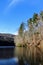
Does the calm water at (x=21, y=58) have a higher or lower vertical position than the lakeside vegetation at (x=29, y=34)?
lower

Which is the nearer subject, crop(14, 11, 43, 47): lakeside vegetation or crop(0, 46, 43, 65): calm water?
crop(0, 46, 43, 65): calm water

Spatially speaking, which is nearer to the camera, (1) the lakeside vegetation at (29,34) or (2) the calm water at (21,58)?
(2) the calm water at (21,58)

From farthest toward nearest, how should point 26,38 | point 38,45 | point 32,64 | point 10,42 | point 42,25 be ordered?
1. point 10,42
2. point 26,38
3. point 38,45
4. point 42,25
5. point 32,64

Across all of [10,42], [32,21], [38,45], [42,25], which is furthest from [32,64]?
[10,42]

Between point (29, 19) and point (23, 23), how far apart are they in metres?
3.75

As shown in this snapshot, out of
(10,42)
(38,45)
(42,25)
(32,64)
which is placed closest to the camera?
(32,64)

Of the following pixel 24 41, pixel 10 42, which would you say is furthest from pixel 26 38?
pixel 10 42

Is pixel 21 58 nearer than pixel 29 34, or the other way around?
pixel 21 58

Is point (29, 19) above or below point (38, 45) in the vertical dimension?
above

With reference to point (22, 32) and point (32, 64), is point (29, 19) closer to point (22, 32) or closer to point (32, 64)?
point (22, 32)

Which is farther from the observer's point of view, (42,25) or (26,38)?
(26,38)

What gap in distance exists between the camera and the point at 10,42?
13375 cm

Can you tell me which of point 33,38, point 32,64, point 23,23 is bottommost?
point 32,64

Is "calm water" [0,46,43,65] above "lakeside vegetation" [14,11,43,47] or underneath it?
underneath
